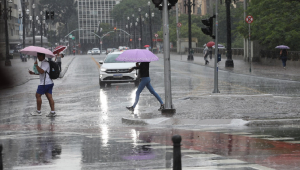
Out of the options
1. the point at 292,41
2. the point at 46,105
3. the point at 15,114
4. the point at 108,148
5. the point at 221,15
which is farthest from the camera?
the point at 221,15

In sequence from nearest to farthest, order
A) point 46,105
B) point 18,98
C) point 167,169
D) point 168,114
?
1. point 167,169
2. point 168,114
3. point 46,105
4. point 18,98

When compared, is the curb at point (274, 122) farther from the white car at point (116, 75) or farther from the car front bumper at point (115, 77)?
the car front bumper at point (115, 77)

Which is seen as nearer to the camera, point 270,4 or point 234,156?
point 234,156

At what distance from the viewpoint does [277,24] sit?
4816 centimetres

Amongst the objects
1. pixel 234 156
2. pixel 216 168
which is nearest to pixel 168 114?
pixel 234 156

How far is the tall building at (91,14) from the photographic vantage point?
634 ft

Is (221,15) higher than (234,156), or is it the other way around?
(221,15)

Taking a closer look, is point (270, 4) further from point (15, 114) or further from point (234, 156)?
point (234, 156)

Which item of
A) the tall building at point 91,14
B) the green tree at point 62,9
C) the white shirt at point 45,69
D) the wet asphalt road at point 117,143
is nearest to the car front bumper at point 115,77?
the wet asphalt road at point 117,143

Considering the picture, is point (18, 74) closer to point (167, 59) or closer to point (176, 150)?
point (167, 59)

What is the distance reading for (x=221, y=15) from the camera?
11731 centimetres

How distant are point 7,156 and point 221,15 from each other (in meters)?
110

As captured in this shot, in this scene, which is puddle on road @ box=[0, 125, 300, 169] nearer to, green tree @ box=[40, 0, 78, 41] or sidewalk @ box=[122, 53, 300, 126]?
sidewalk @ box=[122, 53, 300, 126]

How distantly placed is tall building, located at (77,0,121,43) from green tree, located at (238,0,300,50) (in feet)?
472
